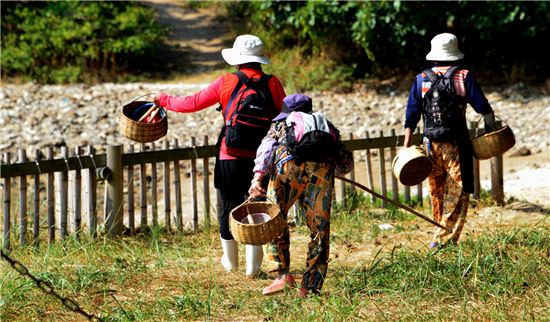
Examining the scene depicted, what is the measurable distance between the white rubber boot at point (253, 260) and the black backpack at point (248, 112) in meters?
0.75

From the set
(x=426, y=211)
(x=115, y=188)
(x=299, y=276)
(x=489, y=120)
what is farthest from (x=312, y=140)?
(x=426, y=211)

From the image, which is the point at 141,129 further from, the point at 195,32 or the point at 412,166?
the point at 195,32

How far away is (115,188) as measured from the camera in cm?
757

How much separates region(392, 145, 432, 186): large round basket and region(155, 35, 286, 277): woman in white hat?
3.34ft

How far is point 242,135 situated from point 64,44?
12.6m

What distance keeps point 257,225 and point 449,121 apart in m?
2.10

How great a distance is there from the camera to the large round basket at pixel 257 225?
5.01 metres

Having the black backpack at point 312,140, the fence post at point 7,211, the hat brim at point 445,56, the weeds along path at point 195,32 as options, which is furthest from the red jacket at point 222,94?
the weeds along path at point 195,32

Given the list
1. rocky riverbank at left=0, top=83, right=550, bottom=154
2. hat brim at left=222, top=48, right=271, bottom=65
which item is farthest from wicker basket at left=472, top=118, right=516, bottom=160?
rocky riverbank at left=0, top=83, right=550, bottom=154

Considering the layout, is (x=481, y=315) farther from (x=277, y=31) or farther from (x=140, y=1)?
(x=140, y=1)

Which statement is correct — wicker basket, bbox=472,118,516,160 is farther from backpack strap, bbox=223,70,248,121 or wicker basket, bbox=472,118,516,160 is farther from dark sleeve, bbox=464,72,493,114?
backpack strap, bbox=223,70,248,121

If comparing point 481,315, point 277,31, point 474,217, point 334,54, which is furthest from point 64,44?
point 481,315

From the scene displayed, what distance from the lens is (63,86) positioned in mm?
16734

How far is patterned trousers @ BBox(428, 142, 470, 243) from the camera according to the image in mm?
6449
